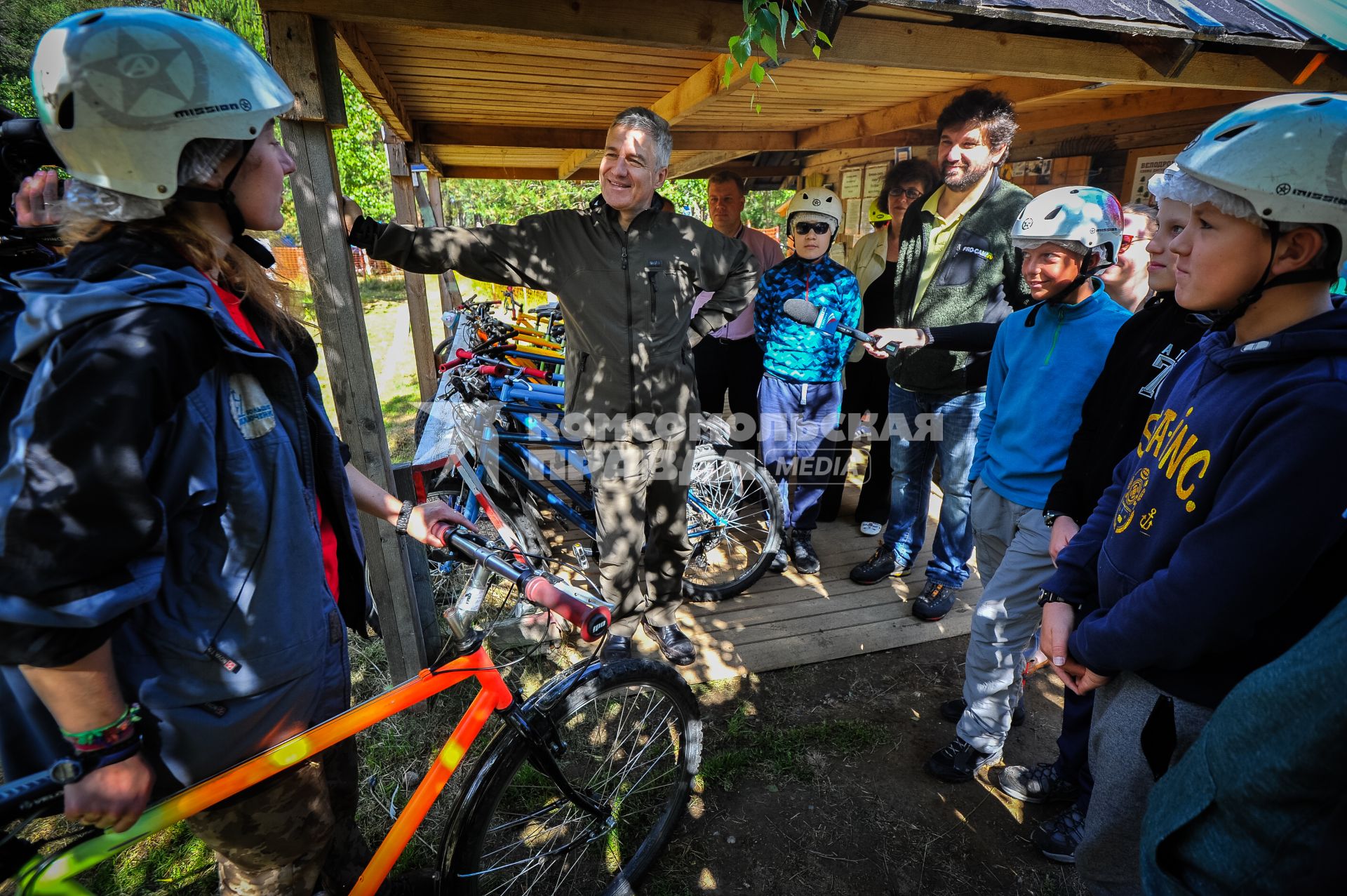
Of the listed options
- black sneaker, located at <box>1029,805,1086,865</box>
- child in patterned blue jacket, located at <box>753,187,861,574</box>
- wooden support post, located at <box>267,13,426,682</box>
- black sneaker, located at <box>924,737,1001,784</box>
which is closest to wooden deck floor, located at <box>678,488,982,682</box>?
child in patterned blue jacket, located at <box>753,187,861,574</box>

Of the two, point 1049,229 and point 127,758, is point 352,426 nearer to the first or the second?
point 127,758

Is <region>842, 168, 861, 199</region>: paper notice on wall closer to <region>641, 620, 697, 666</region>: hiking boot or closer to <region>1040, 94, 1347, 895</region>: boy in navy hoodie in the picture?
<region>641, 620, 697, 666</region>: hiking boot

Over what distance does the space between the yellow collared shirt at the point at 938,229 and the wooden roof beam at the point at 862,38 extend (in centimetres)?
58

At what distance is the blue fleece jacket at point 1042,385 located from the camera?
89.6 inches

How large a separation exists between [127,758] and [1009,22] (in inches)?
148

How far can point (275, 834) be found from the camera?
1.40m

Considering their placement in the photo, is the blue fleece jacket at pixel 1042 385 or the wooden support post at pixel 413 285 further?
the wooden support post at pixel 413 285

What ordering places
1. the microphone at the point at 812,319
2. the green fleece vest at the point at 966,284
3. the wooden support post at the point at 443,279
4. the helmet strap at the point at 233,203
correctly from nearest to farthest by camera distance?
1. the helmet strap at the point at 233,203
2. the microphone at the point at 812,319
3. the green fleece vest at the point at 966,284
4. the wooden support post at the point at 443,279

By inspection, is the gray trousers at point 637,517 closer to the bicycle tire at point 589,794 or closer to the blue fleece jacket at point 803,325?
the bicycle tire at point 589,794

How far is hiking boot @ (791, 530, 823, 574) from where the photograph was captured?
427 cm

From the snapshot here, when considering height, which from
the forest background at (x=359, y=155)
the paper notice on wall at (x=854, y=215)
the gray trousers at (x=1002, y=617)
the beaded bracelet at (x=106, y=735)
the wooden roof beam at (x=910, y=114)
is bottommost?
the gray trousers at (x=1002, y=617)

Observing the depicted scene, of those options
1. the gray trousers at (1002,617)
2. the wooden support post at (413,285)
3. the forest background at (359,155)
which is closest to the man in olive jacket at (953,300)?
the gray trousers at (1002,617)

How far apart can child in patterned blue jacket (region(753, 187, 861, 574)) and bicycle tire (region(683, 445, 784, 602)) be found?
17 cm

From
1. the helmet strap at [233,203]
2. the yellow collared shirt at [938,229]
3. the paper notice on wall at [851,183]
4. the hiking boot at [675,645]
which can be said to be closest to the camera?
the helmet strap at [233,203]
